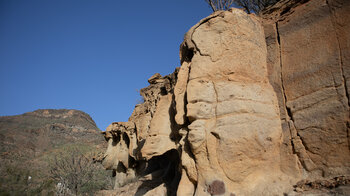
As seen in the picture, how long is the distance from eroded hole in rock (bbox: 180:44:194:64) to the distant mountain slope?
17001mm

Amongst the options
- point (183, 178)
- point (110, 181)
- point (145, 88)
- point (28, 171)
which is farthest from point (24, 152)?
point (183, 178)

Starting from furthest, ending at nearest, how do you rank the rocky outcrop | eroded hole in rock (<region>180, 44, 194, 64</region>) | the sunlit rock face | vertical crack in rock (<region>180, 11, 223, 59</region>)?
eroded hole in rock (<region>180, 44, 194, 64</region>), vertical crack in rock (<region>180, 11, 223, 59</region>), the sunlit rock face, the rocky outcrop

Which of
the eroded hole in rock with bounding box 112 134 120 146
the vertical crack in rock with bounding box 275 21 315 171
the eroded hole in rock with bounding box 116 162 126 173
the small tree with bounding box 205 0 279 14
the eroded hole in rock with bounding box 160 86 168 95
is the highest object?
the small tree with bounding box 205 0 279 14

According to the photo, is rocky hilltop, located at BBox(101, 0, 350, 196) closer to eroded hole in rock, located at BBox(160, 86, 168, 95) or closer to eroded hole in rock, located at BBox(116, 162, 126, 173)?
eroded hole in rock, located at BBox(160, 86, 168, 95)

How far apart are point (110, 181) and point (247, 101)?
14425 millimetres

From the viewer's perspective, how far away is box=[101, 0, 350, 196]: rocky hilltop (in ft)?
13.0

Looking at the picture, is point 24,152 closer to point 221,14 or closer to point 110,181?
point 110,181

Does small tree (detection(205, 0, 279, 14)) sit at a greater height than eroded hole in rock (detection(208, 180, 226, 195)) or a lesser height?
greater

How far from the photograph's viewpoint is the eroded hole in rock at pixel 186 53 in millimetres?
5707

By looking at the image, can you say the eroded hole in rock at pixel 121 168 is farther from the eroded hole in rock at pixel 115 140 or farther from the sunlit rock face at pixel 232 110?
the sunlit rock face at pixel 232 110

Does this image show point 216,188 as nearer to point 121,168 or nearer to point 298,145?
point 298,145

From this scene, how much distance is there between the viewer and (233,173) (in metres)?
4.17

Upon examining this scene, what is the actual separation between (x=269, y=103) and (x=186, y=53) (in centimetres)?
221

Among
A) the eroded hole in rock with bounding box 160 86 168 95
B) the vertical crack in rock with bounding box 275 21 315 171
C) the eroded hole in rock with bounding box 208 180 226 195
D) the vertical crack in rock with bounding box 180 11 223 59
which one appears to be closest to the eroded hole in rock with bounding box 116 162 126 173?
the eroded hole in rock with bounding box 160 86 168 95
